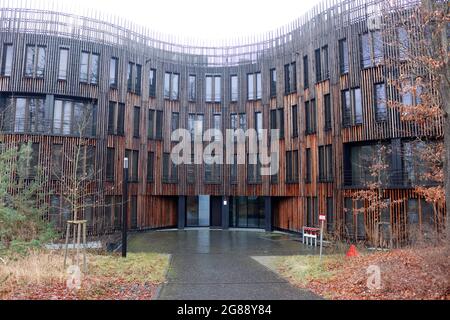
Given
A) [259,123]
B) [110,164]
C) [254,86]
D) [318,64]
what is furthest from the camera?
[254,86]

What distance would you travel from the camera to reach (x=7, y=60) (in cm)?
1973

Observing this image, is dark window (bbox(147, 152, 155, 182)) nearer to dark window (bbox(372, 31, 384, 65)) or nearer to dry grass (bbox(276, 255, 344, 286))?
dry grass (bbox(276, 255, 344, 286))

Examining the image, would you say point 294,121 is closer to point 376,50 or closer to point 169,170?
point 376,50

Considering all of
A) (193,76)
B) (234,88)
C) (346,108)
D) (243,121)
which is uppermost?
(193,76)

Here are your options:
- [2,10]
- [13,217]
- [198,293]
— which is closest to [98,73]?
[2,10]

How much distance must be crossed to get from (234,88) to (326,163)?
33.9 ft

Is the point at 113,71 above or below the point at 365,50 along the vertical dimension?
above

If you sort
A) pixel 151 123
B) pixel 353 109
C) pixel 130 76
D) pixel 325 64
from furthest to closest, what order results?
1. pixel 151 123
2. pixel 130 76
3. pixel 325 64
4. pixel 353 109

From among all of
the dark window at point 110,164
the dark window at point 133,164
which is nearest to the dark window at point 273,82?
Answer: the dark window at point 133,164

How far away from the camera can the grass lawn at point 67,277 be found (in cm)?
767

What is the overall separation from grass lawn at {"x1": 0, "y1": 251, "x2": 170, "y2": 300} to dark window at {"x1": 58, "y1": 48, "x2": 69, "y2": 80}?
12.3 metres

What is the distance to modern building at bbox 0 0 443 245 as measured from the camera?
1788 cm

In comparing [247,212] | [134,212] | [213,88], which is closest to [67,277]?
[134,212]

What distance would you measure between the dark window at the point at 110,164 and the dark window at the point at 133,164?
1192 mm
